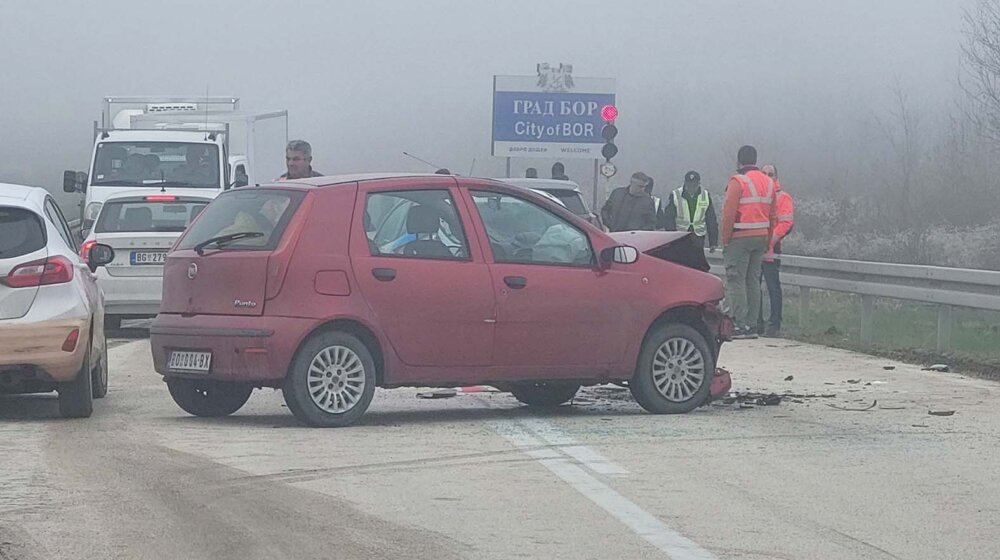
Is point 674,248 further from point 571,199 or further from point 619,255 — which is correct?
point 571,199

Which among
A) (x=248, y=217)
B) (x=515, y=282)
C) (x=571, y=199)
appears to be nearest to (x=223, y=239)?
(x=248, y=217)

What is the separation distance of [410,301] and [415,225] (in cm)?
51

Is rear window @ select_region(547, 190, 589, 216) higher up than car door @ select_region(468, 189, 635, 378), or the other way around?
rear window @ select_region(547, 190, 589, 216)

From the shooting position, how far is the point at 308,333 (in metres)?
10.5

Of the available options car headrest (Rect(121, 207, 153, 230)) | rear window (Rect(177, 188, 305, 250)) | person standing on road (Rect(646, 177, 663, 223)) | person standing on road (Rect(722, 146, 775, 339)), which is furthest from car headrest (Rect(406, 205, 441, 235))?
person standing on road (Rect(646, 177, 663, 223))

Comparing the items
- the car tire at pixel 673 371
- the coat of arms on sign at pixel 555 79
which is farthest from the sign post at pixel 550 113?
the car tire at pixel 673 371

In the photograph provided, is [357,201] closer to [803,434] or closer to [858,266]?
[803,434]

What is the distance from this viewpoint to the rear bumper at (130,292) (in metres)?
19.1

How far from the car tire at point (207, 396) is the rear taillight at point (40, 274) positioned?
37.1 inches

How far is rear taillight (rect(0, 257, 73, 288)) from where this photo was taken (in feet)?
35.7

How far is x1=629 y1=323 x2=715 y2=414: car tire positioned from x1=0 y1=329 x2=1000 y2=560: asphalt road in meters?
0.14

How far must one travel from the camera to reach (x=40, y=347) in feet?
35.4

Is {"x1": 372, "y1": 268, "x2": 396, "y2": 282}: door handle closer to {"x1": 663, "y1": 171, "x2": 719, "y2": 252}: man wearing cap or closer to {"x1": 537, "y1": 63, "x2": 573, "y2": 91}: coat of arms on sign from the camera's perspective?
{"x1": 663, "y1": 171, "x2": 719, "y2": 252}: man wearing cap

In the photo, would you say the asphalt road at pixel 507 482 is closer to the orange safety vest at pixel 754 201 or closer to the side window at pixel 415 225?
the side window at pixel 415 225
